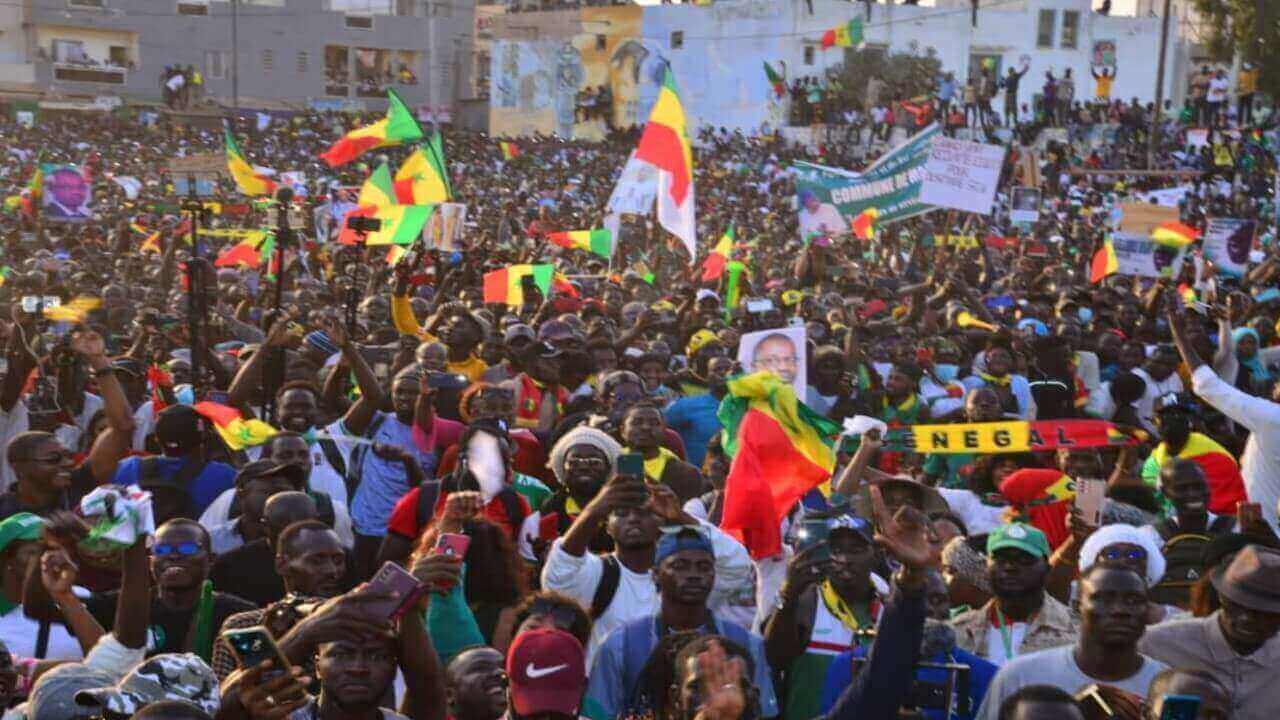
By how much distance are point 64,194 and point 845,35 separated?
112 ft

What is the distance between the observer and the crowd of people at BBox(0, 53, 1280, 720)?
12.7 ft

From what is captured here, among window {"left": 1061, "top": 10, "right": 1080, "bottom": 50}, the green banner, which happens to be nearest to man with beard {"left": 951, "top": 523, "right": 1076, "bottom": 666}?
the green banner

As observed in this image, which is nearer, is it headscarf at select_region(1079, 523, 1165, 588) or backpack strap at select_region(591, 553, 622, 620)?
backpack strap at select_region(591, 553, 622, 620)

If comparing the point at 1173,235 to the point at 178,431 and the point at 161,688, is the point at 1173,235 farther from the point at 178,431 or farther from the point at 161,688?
the point at 161,688

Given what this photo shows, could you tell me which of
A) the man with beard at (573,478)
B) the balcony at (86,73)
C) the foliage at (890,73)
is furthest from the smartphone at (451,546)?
the balcony at (86,73)

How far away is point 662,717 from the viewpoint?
13.2 ft

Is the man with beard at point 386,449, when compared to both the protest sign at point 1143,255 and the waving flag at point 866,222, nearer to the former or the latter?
the waving flag at point 866,222

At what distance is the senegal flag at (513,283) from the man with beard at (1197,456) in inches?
229

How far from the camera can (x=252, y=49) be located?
5231cm

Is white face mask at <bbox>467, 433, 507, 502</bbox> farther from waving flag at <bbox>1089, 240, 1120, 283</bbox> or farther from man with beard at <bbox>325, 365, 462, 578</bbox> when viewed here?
waving flag at <bbox>1089, 240, 1120, 283</bbox>

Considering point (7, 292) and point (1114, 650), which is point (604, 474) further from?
point (7, 292)

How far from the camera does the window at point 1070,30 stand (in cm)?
5066

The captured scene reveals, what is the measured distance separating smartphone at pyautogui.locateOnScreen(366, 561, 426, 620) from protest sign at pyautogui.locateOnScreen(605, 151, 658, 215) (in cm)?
938

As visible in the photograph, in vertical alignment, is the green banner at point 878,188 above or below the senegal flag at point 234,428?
above
